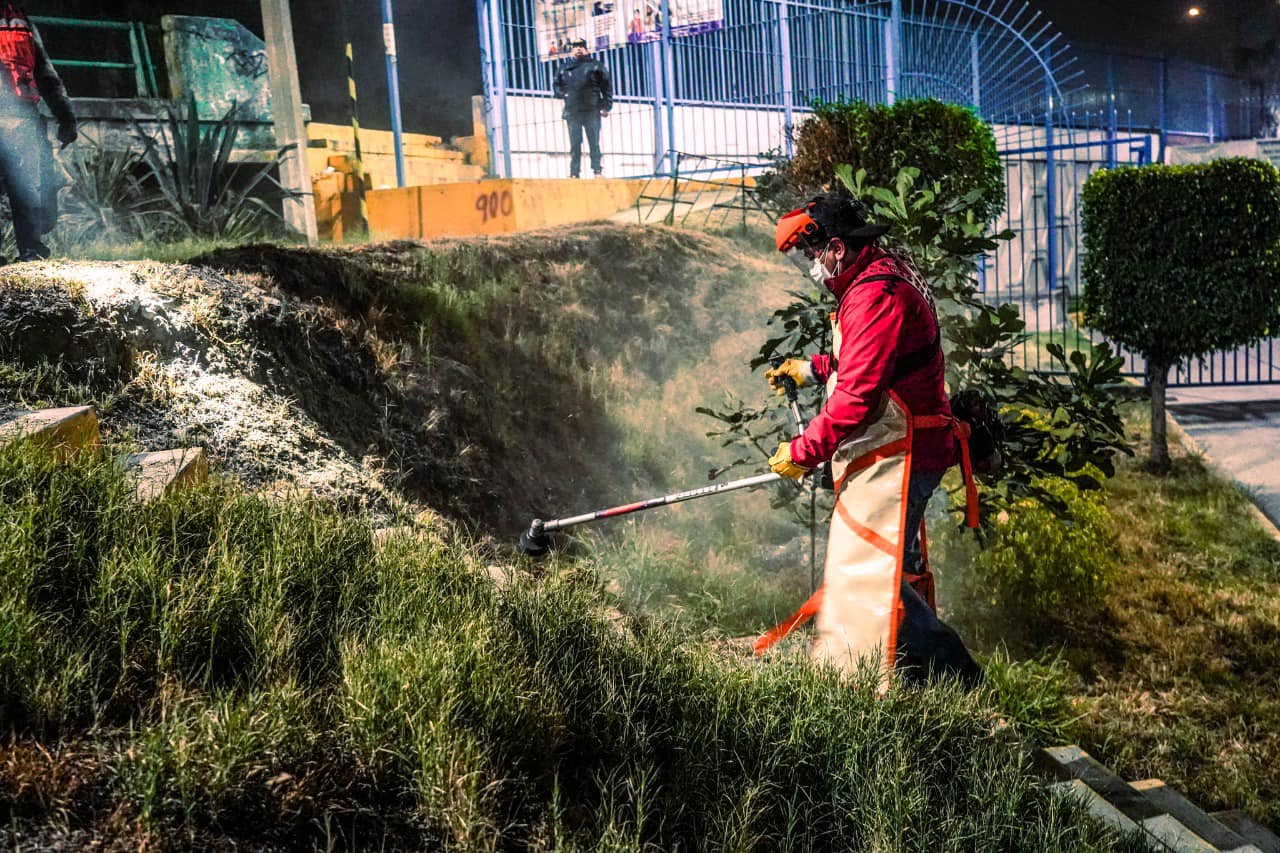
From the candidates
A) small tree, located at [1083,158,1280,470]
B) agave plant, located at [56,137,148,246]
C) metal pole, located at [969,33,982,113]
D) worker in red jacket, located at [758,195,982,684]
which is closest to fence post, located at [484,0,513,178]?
agave plant, located at [56,137,148,246]

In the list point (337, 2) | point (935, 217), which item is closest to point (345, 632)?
point (935, 217)

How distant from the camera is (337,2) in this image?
12.6m

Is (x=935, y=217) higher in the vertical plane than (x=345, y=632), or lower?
higher

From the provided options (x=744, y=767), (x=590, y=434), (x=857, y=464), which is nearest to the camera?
(x=744, y=767)

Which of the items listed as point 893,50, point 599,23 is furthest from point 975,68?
point 599,23

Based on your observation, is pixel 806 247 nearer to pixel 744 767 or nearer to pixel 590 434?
pixel 744 767

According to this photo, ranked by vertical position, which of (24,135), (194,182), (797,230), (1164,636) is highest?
(24,135)

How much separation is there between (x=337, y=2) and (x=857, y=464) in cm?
1137

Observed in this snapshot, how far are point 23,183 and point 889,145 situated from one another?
19.1 feet

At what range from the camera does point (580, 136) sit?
11633 millimetres

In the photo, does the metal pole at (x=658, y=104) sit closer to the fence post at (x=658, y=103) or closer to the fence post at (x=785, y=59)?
the fence post at (x=658, y=103)

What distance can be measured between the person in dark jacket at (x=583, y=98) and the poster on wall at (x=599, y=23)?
10.8 inches

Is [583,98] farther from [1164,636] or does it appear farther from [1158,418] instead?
[1164,636]

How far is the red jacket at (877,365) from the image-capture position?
3555 millimetres
